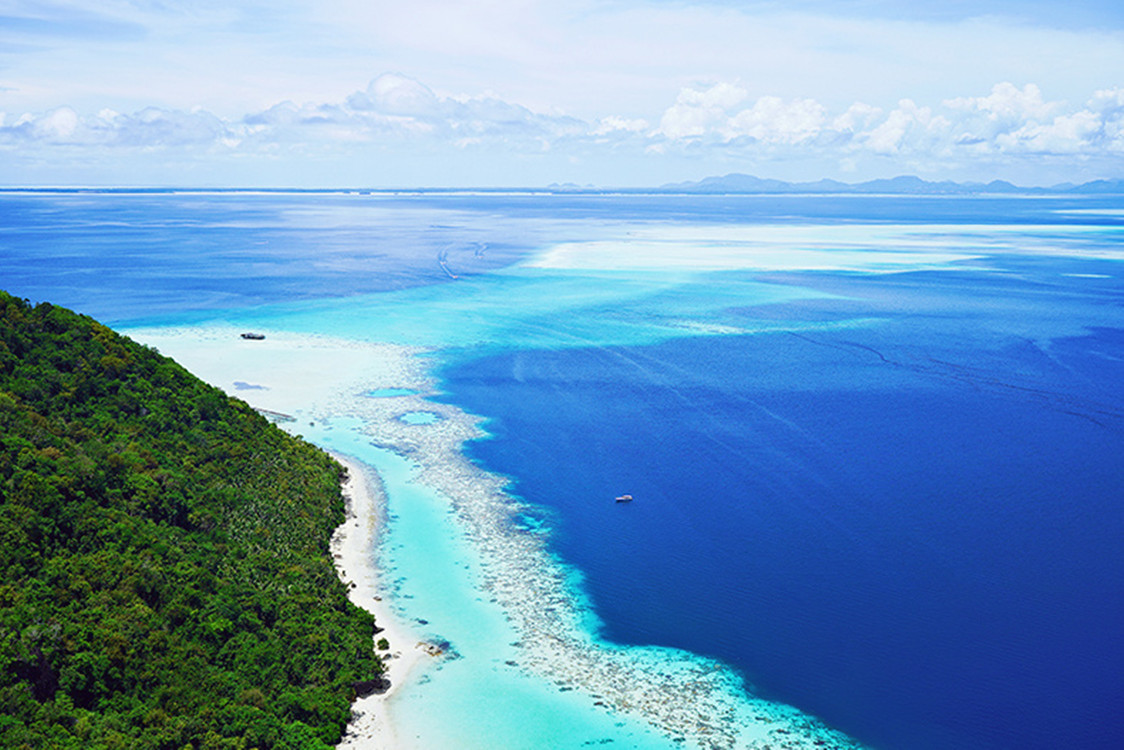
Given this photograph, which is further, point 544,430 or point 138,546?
point 544,430

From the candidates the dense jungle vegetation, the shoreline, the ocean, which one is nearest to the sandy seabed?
the shoreline

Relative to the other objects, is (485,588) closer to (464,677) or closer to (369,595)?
(369,595)

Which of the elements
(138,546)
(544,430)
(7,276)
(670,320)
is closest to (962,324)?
(670,320)

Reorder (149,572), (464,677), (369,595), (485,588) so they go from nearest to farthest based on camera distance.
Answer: (149,572) < (464,677) < (369,595) < (485,588)

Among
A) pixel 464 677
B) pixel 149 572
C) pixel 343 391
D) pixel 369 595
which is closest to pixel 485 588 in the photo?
pixel 369 595

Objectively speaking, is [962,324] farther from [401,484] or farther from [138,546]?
[138,546]

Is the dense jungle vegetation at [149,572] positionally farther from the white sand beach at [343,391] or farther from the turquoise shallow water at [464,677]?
the turquoise shallow water at [464,677]
